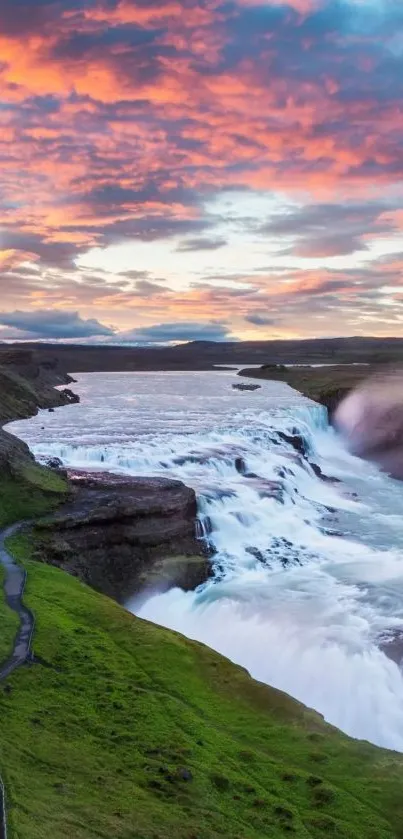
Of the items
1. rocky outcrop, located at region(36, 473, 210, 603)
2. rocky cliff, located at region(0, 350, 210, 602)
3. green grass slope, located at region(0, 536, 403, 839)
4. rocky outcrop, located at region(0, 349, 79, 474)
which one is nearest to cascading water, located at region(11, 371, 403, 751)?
rocky outcrop, located at region(36, 473, 210, 603)

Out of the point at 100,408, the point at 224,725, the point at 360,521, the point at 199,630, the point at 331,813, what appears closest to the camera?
the point at 331,813

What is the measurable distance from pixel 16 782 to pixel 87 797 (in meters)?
1.02

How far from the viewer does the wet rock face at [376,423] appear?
190 feet

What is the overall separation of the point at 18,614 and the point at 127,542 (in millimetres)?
9564

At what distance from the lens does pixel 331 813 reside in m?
10.5

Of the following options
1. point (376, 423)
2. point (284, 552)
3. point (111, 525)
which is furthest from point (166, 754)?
point (376, 423)

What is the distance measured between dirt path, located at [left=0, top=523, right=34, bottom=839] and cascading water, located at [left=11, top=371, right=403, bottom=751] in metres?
5.21

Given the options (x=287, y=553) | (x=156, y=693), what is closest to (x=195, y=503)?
(x=287, y=553)

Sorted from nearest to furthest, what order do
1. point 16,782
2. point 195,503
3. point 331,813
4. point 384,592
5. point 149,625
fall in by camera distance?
point 16,782 < point 331,813 < point 149,625 < point 384,592 < point 195,503

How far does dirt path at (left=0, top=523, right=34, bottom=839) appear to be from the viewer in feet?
41.9

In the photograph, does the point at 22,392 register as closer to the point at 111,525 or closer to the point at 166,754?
the point at 111,525

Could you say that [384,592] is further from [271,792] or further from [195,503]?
[271,792]

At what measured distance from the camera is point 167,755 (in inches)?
439

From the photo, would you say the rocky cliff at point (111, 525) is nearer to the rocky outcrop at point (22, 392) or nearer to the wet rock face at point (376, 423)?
the rocky outcrop at point (22, 392)
